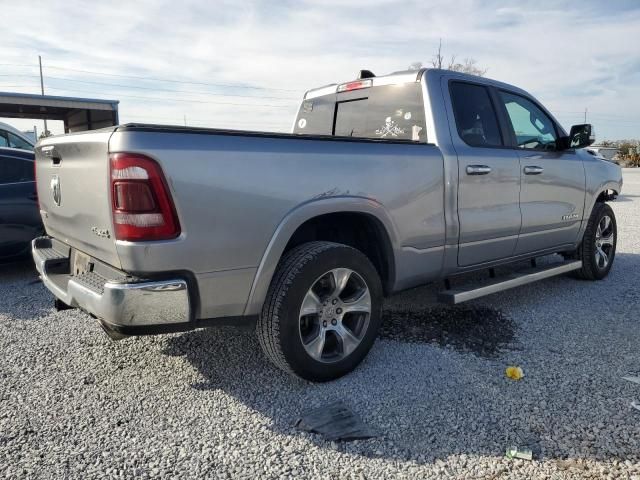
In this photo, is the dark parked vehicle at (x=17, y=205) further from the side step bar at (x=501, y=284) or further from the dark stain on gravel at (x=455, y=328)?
the side step bar at (x=501, y=284)

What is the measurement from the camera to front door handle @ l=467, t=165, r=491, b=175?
378 cm

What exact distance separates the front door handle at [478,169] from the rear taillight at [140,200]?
2.21 meters

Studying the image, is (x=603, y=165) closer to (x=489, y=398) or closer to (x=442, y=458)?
(x=489, y=398)

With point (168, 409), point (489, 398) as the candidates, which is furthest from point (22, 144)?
point (489, 398)

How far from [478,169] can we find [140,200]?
2452 millimetres

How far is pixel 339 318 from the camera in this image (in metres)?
3.20

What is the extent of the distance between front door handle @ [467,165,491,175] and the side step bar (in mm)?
848

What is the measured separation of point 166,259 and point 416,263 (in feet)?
5.80

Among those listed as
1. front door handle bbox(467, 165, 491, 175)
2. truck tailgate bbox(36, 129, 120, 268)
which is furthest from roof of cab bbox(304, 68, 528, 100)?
truck tailgate bbox(36, 129, 120, 268)

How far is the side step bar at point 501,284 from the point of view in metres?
3.71

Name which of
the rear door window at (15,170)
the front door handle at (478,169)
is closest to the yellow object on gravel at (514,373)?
the front door handle at (478,169)

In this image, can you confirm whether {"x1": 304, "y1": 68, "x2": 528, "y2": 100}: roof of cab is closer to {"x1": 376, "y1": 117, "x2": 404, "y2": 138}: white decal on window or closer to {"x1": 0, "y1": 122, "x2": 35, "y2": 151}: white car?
{"x1": 376, "y1": 117, "x2": 404, "y2": 138}: white decal on window

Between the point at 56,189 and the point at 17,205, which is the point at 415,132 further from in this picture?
the point at 17,205

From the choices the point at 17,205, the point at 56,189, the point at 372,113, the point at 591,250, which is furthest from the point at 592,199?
the point at 17,205
